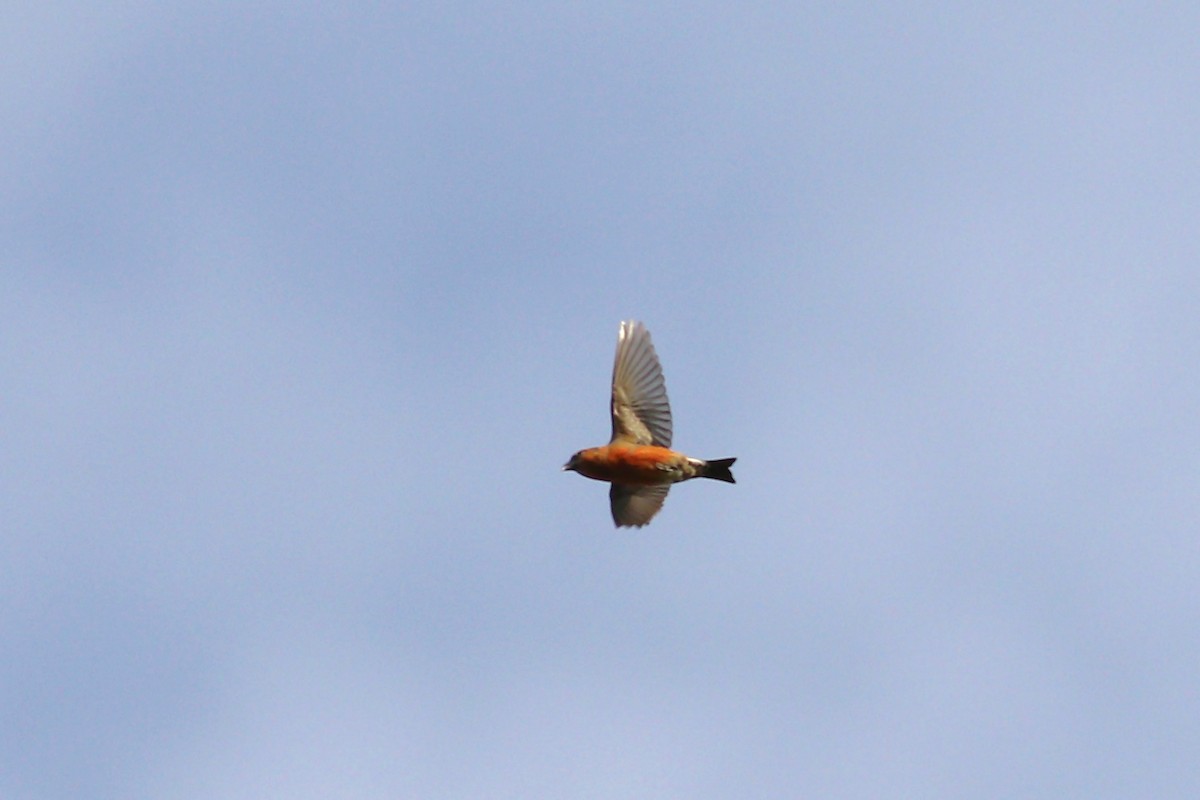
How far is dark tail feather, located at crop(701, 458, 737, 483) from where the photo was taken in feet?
81.8

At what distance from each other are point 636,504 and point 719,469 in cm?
111

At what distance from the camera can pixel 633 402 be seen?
25.5 meters

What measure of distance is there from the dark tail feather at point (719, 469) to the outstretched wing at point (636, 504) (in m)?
0.55

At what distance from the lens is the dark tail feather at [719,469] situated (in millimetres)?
24938

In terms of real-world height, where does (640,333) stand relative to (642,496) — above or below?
above

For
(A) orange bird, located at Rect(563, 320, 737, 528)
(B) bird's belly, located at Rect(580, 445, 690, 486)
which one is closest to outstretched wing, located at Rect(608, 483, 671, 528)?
(A) orange bird, located at Rect(563, 320, 737, 528)

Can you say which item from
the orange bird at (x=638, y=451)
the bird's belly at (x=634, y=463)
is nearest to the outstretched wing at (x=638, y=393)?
the orange bird at (x=638, y=451)

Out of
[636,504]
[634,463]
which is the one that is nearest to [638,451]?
[634,463]

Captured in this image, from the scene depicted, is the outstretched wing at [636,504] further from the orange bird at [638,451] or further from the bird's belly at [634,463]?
the bird's belly at [634,463]

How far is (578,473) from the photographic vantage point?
2502cm

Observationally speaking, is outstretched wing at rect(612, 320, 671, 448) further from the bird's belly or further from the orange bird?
the bird's belly

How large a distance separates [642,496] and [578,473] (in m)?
0.87

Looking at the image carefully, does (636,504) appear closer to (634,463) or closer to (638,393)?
(634,463)

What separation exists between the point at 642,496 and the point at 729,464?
1.14 m
